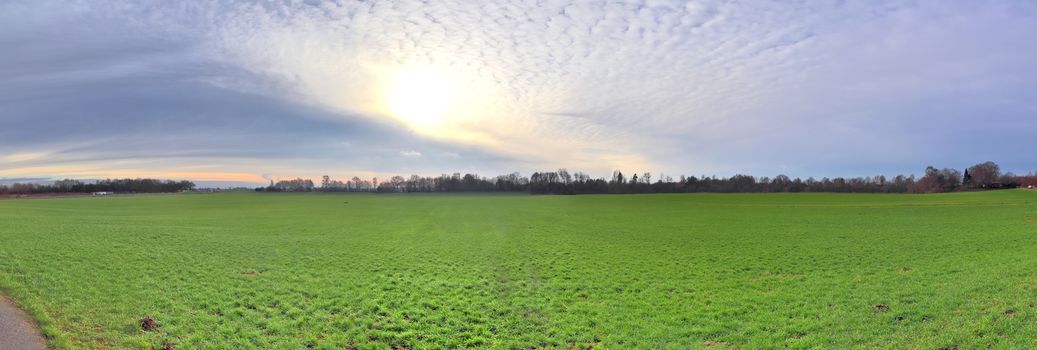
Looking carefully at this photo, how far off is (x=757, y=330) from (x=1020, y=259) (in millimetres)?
17862

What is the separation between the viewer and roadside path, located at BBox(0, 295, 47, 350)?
366 inches

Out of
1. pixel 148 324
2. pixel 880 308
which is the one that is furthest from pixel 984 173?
pixel 148 324

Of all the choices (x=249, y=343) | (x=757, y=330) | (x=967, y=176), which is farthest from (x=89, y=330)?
(x=967, y=176)

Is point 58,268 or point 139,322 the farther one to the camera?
point 58,268

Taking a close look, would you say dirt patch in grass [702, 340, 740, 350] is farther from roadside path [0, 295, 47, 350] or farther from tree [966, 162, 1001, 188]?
tree [966, 162, 1001, 188]

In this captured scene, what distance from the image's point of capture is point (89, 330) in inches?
407

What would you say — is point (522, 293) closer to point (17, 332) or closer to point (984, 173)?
point (17, 332)

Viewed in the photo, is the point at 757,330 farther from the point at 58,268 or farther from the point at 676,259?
the point at 58,268

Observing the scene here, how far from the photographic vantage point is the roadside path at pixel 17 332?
9.29 meters

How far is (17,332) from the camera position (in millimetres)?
9992

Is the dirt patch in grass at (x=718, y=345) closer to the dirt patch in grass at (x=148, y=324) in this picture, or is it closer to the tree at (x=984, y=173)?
the dirt patch in grass at (x=148, y=324)

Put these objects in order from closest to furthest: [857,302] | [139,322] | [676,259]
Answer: [139,322], [857,302], [676,259]

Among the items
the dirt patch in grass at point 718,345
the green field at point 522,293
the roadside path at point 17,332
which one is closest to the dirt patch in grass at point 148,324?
the green field at point 522,293

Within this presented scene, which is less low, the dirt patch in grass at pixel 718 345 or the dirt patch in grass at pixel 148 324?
the dirt patch in grass at pixel 148 324
